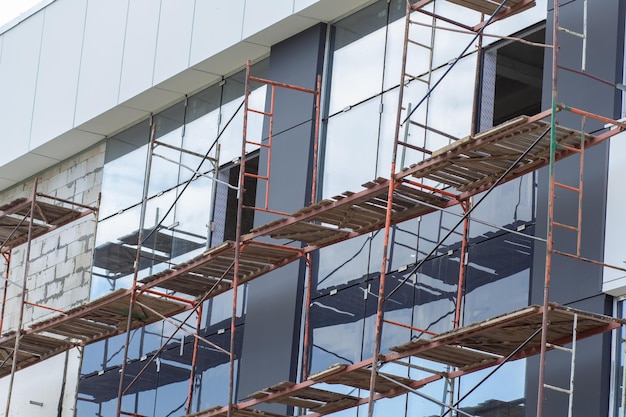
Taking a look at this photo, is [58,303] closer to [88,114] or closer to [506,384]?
[88,114]

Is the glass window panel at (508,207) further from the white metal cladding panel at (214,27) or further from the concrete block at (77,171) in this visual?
the concrete block at (77,171)

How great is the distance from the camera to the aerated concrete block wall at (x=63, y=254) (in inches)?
1109

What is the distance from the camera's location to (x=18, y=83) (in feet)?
100

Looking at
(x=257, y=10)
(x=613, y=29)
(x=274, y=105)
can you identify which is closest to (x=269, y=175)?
(x=274, y=105)

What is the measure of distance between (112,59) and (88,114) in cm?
126

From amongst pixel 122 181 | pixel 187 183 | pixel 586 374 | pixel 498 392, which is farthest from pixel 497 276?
pixel 122 181

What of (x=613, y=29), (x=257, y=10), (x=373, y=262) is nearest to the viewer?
(x=613, y=29)

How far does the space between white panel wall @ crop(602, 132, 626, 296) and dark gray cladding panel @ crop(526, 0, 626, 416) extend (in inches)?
4.2

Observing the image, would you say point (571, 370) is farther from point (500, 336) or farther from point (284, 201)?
point (284, 201)

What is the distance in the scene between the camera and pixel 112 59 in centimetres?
2727

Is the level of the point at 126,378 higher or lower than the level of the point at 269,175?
lower

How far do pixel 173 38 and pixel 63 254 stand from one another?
5981mm

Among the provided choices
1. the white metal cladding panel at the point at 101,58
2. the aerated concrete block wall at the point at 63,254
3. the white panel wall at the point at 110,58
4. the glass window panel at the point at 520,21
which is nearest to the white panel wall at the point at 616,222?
the glass window panel at the point at 520,21

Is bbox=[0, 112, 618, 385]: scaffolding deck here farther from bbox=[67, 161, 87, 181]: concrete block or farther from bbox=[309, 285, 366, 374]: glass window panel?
bbox=[67, 161, 87, 181]: concrete block
